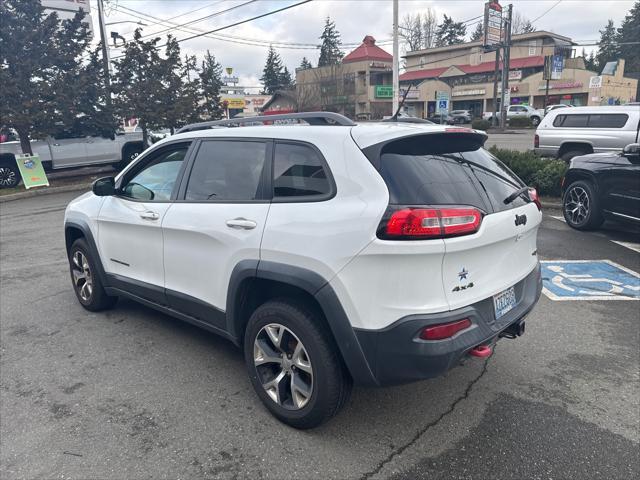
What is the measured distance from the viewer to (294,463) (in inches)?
107

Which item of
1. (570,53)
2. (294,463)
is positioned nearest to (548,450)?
(294,463)

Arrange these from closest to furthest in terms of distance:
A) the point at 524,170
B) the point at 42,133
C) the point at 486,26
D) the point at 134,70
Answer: the point at 524,170 < the point at 42,133 < the point at 134,70 < the point at 486,26

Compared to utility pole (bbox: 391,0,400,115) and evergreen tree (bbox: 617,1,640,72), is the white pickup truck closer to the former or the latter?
utility pole (bbox: 391,0,400,115)

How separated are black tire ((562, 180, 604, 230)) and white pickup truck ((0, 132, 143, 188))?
14.2 metres

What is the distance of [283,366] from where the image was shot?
2.99m

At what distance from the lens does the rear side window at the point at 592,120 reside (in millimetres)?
11750

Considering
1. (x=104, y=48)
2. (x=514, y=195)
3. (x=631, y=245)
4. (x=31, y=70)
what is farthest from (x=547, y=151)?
(x=104, y=48)

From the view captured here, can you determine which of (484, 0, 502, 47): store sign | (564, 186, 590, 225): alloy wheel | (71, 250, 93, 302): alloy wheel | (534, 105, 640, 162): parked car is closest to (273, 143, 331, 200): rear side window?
(71, 250, 93, 302): alloy wheel

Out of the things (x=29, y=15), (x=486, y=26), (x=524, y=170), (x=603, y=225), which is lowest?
(x=603, y=225)

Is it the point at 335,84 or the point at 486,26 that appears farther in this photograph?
the point at 335,84

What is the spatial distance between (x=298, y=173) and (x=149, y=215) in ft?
4.97

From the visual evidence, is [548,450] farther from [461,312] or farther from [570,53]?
[570,53]

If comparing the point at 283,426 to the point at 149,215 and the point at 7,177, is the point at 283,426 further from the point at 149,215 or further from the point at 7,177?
the point at 7,177

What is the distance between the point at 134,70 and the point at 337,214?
18157mm
